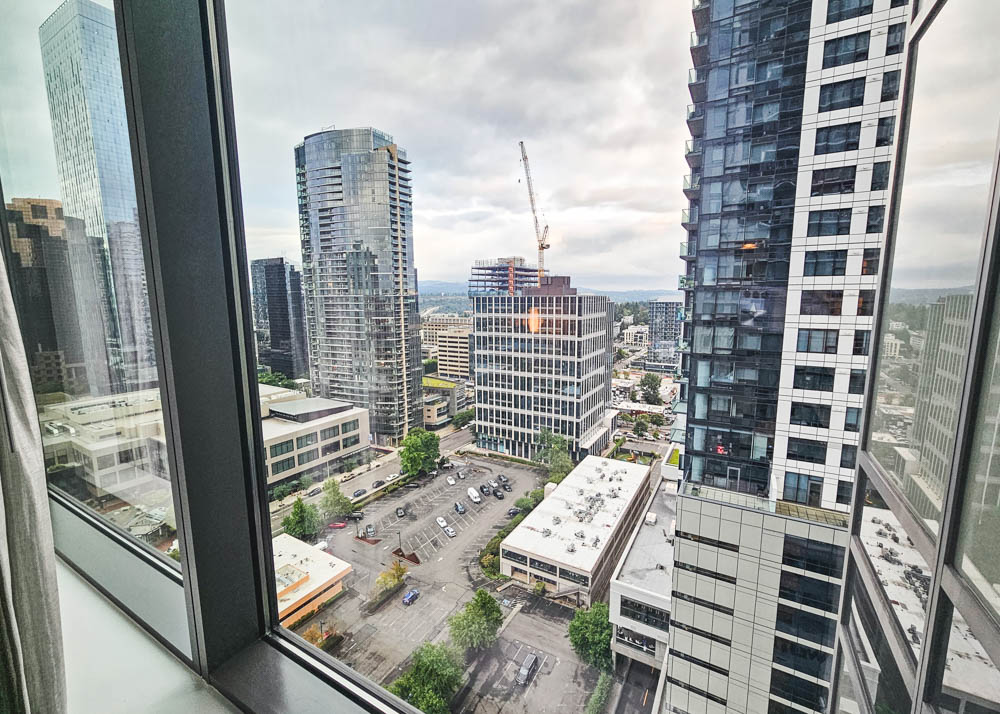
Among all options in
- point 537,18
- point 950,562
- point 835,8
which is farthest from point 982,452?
point 537,18

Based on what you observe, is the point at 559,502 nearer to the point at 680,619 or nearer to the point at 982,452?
the point at 680,619

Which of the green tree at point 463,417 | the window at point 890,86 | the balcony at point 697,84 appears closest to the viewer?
the window at point 890,86

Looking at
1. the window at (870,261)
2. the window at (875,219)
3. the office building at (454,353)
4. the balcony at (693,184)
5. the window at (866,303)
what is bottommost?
→ the office building at (454,353)

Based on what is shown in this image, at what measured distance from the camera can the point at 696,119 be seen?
1116 millimetres

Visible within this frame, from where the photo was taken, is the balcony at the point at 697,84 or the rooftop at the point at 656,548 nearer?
the balcony at the point at 697,84

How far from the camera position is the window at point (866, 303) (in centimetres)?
89

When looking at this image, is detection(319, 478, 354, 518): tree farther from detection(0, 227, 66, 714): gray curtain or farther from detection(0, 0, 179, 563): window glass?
detection(0, 227, 66, 714): gray curtain

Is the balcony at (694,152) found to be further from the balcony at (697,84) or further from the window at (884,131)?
the window at (884,131)

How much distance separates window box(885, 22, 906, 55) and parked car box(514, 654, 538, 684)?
6.15 ft

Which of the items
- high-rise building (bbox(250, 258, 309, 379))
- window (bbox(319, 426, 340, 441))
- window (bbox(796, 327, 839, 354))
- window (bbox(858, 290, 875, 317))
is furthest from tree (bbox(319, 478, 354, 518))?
window (bbox(858, 290, 875, 317))

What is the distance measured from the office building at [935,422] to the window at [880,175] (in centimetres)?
7

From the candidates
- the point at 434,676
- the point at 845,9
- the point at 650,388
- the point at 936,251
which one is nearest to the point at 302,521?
the point at 434,676

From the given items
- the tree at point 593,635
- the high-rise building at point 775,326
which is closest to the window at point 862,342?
the high-rise building at point 775,326

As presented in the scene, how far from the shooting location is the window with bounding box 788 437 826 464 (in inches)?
40.0
